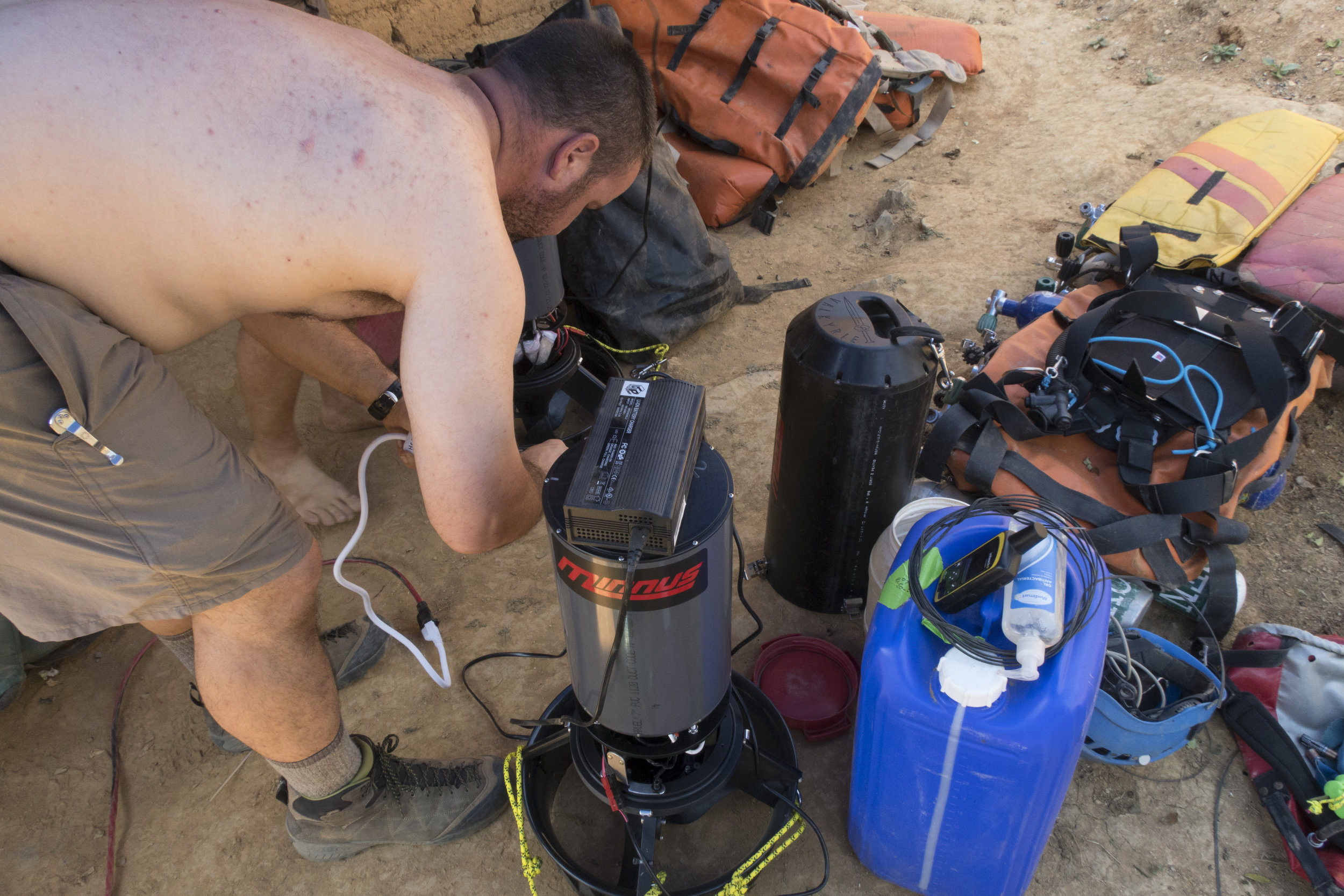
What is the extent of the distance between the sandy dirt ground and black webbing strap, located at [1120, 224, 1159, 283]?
756 millimetres

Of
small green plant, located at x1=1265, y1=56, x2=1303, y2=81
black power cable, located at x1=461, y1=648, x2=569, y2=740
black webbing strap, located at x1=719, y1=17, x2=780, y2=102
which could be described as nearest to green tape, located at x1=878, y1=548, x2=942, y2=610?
black power cable, located at x1=461, y1=648, x2=569, y2=740

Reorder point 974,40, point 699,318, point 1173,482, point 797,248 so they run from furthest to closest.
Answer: point 974,40 → point 797,248 → point 699,318 → point 1173,482

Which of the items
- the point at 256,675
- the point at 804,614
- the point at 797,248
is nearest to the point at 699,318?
the point at 797,248

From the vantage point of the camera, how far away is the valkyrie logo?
1206 mm

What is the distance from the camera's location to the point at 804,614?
2.37 meters

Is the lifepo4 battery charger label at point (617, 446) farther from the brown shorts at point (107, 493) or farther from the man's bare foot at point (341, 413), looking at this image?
the man's bare foot at point (341, 413)

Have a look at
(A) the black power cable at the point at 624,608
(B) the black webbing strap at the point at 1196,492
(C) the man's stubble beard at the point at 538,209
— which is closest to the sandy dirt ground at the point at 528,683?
(B) the black webbing strap at the point at 1196,492

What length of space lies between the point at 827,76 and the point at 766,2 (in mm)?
539

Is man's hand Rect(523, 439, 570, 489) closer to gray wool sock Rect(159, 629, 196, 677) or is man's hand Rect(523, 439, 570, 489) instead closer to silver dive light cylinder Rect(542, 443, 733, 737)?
silver dive light cylinder Rect(542, 443, 733, 737)

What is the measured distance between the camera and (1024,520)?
4.76ft

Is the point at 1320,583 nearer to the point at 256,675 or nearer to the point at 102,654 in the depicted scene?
the point at 256,675

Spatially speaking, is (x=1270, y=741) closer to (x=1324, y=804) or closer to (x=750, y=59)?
(x=1324, y=804)

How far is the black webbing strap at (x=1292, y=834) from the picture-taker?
1.63m

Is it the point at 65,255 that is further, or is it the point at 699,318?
the point at 699,318
